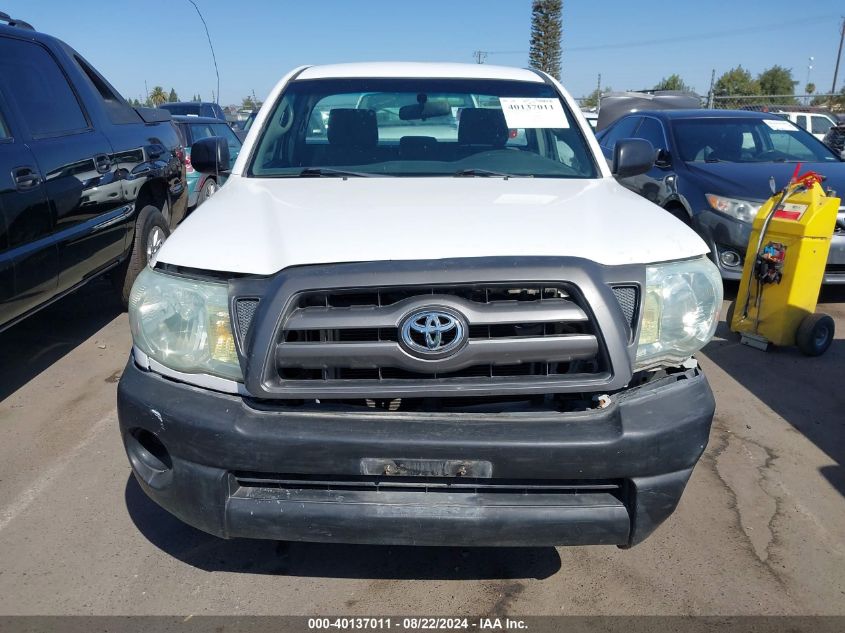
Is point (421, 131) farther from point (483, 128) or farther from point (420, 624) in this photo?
point (420, 624)

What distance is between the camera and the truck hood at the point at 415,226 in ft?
7.24

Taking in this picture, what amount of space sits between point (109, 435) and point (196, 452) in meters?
1.90

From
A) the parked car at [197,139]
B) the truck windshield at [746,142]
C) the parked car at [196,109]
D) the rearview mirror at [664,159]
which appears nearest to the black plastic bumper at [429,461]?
the rearview mirror at [664,159]

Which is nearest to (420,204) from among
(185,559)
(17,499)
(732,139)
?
(185,559)

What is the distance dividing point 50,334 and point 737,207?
5.56m

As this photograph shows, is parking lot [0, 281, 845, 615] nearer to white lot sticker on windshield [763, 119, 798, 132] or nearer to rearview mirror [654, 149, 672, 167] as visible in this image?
rearview mirror [654, 149, 672, 167]

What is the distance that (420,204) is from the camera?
2.66 m

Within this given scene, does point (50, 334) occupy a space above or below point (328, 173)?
below

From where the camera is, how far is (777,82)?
65.5 metres

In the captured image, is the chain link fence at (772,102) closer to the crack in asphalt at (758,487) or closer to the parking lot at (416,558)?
the crack in asphalt at (758,487)

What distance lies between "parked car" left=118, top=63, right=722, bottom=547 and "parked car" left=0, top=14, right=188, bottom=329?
177 cm

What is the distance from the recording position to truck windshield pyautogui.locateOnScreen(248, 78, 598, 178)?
11.2ft

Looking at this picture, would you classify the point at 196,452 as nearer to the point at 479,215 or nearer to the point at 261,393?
the point at 261,393

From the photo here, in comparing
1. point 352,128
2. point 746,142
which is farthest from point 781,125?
point 352,128
